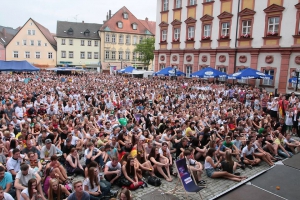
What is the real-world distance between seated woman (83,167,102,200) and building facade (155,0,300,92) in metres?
22.1

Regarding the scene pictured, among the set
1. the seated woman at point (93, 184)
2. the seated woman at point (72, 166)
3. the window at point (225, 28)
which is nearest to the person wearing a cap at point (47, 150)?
the seated woman at point (72, 166)

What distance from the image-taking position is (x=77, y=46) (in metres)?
60.2

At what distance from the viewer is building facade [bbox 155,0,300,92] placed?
2333cm

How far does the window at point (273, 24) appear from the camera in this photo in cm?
2403

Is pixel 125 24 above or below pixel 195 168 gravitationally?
above

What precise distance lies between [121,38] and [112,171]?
56.6 meters

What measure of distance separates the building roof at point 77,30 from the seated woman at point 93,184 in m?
57.4

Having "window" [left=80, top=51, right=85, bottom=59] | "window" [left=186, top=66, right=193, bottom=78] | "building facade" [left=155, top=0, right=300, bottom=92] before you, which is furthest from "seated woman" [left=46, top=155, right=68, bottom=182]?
"window" [left=80, top=51, right=85, bottom=59]

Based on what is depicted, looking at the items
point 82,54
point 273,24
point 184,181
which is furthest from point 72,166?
point 82,54

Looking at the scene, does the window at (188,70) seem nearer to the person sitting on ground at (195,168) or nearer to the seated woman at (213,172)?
the seated woman at (213,172)

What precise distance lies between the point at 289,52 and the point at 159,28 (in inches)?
689

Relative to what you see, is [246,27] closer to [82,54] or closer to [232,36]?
[232,36]

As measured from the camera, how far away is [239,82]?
89.2 ft

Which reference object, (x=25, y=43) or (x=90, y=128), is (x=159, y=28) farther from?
(x=25, y=43)
